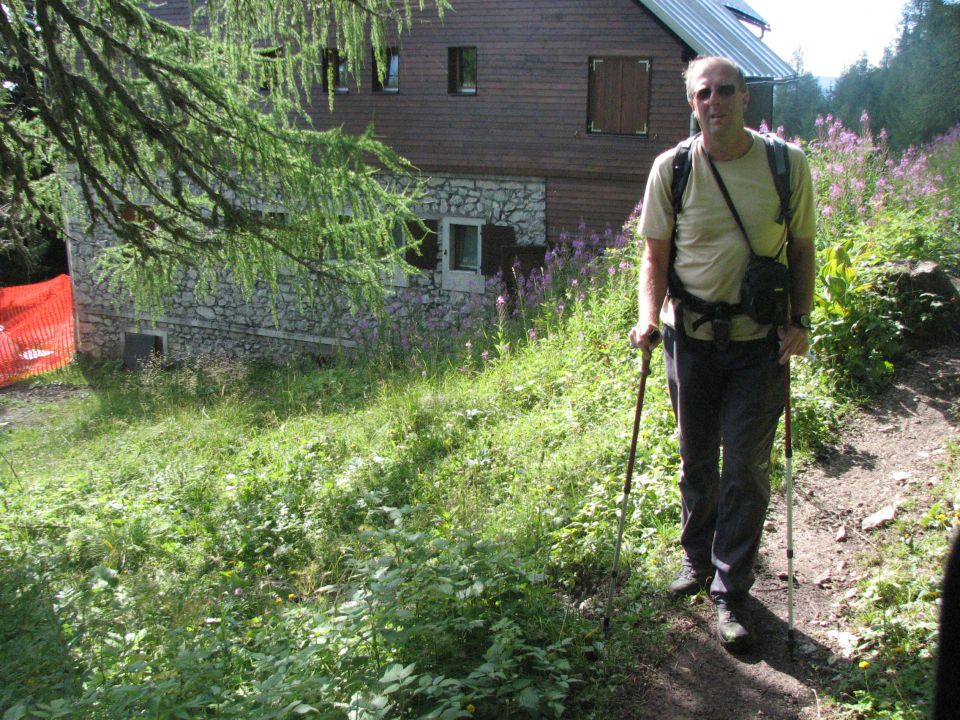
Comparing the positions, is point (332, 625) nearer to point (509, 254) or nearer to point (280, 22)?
point (280, 22)

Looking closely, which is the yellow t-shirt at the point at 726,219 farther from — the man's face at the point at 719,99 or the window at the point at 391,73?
the window at the point at 391,73

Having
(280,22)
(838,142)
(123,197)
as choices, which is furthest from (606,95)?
(123,197)

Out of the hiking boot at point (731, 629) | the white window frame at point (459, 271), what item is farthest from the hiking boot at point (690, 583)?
the white window frame at point (459, 271)

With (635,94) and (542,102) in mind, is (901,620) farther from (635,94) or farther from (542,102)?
(542,102)

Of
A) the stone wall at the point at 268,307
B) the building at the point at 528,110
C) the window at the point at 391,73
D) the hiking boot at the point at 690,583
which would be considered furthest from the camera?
the window at the point at 391,73

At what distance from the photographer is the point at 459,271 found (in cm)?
1630

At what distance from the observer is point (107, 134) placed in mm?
5957

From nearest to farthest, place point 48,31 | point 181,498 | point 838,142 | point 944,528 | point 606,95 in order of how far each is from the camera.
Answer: point 944,528
point 48,31
point 181,498
point 838,142
point 606,95

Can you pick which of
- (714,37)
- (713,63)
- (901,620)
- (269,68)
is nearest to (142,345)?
(714,37)

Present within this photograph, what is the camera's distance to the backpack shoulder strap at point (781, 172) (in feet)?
10.5

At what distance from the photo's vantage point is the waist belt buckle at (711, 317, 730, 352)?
3295mm

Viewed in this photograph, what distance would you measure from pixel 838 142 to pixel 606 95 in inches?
240

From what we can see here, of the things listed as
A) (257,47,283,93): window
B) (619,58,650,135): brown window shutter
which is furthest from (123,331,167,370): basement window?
(257,47,283,93): window

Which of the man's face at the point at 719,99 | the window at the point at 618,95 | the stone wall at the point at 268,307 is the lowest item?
the stone wall at the point at 268,307
